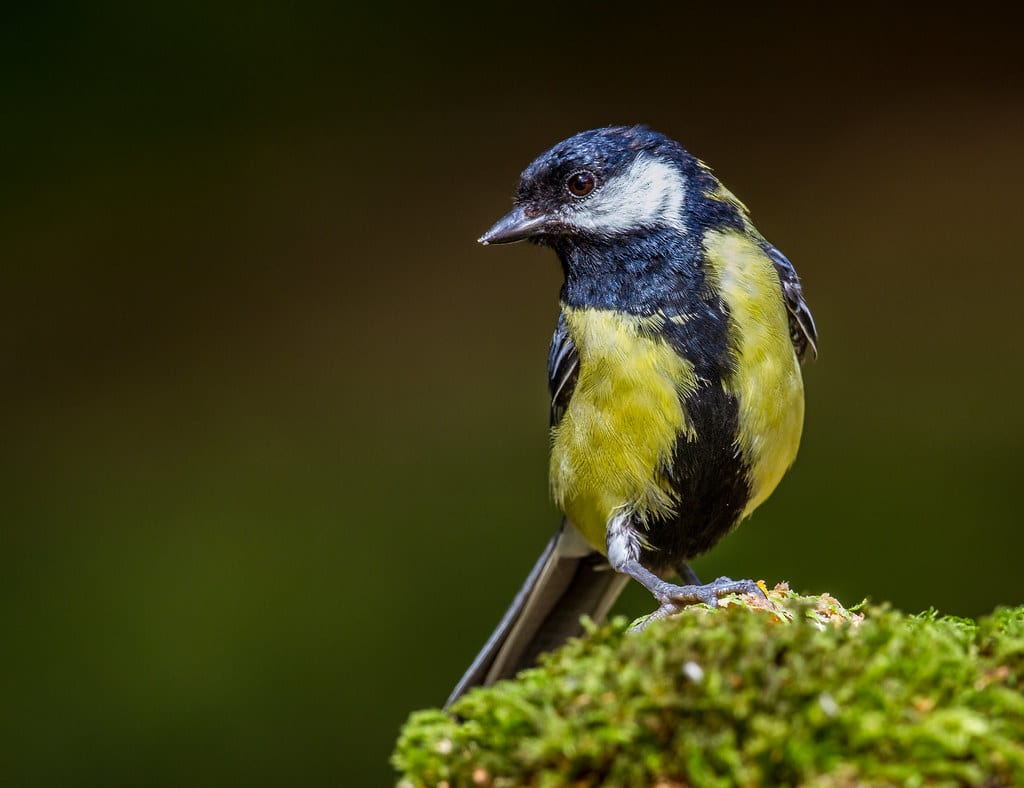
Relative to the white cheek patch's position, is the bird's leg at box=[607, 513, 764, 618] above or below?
below

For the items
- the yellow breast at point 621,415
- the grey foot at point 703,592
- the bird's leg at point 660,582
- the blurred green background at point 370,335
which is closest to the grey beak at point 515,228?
the yellow breast at point 621,415

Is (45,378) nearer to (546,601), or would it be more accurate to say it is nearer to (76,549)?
(76,549)

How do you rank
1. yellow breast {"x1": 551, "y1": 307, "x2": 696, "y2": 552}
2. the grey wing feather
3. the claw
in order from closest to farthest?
the claw < yellow breast {"x1": 551, "y1": 307, "x2": 696, "y2": 552} < the grey wing feather

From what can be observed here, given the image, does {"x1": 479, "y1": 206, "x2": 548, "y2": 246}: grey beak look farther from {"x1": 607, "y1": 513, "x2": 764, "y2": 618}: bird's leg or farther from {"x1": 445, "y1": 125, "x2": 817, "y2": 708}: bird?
{"x1": 607, "y1": 513, "x2": 764, "y2": 618}: bird's leg

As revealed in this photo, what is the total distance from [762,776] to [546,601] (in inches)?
59.6

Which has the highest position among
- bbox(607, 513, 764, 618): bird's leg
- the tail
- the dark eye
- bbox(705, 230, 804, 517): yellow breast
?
the dark eye

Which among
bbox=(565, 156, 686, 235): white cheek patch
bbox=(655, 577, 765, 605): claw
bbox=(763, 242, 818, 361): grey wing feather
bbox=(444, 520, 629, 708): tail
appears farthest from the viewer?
bbox=(444, 520, 629, 708): tail

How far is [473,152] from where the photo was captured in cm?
454

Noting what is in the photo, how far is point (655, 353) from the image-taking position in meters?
1.96

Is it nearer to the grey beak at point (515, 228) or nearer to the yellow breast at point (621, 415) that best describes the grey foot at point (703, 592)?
the yellow breast at point (621, 415)

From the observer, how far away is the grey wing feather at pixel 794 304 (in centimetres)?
221

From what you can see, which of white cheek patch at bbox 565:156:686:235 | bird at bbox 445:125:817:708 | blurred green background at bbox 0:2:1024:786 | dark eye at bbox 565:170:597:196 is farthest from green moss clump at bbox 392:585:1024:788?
blurred green background at bbox 0:2:1024:786

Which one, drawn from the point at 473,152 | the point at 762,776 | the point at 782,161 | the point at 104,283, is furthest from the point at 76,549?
the point at 762,776

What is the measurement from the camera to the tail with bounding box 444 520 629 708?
2.34 m
